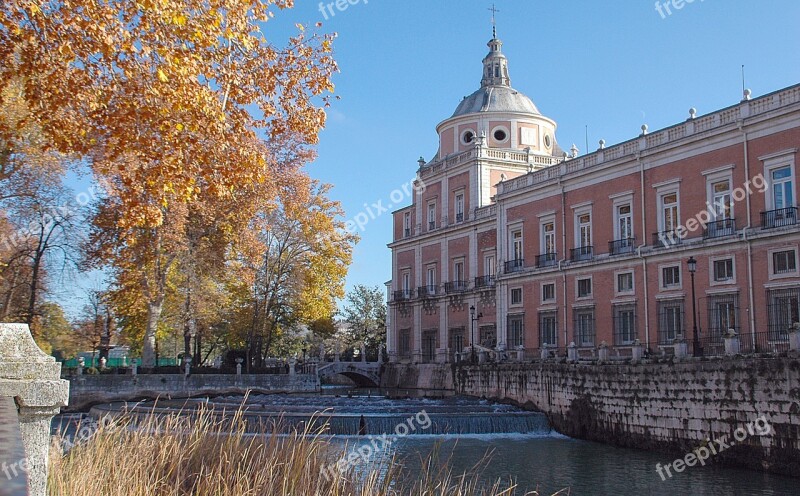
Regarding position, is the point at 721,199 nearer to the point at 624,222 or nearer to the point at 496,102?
the point at 624,222

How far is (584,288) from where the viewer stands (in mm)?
36562

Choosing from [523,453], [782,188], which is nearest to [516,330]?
[782,188]

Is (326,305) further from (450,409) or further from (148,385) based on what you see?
(450,409)

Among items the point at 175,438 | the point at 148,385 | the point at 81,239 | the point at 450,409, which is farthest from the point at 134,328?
the point at 175,438

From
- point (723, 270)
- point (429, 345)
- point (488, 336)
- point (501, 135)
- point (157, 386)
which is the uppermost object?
point (501, 135)

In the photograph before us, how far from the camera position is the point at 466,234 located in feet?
164

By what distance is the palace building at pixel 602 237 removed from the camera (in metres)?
27.8

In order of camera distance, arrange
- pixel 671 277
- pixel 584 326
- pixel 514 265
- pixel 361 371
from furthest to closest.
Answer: pixel 361 371 < pixel 514 265 < pixel 584 326 < pixel 671 277

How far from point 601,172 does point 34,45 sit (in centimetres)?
2786

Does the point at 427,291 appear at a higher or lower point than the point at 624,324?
higher

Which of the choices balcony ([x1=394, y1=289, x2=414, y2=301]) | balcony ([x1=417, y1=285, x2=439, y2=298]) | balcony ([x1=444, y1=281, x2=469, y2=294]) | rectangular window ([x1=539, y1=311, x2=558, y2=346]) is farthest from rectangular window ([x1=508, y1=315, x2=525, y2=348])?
balcony ([x1=394, y1=289, x2=414, y2=301])

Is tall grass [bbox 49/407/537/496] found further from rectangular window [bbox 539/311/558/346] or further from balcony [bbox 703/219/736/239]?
rectangular window [bbox 539/311/558/346]

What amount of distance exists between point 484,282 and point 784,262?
22198 millimetres

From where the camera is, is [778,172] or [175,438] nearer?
[175,438]
